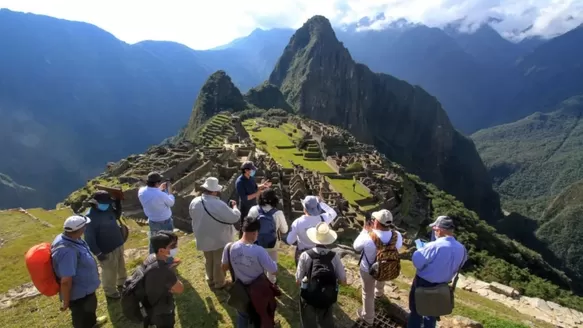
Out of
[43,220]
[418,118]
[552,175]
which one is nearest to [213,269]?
[43,220]

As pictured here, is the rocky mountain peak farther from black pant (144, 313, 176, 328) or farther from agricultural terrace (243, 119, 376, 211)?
black pant (144, 313, 176, 328)

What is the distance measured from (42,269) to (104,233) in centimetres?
153

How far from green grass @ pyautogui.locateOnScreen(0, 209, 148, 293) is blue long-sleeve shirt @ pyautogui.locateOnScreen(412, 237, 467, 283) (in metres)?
8.32

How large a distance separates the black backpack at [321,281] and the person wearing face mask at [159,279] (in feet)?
5.38

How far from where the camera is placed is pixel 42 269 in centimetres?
486

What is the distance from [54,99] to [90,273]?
202m

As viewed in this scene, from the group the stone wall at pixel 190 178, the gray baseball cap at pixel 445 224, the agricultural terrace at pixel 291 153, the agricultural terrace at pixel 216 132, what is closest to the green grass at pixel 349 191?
the agricultural terrace at pixel 291 153

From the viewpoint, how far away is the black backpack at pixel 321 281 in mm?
4965

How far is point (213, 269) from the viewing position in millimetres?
7215

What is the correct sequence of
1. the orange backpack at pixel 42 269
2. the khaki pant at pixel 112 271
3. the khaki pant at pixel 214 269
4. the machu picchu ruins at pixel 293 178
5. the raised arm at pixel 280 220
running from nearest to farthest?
the orange backpack at pixel 42 269, the raised arm at pixel 280 220, the khaki pant at pixel 112 271, the khaki pant at pixel 214 269, the machu picchu ruins at pixel 293 178

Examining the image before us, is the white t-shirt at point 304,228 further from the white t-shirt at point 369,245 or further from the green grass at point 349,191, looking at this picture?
the green grass at point 349,191

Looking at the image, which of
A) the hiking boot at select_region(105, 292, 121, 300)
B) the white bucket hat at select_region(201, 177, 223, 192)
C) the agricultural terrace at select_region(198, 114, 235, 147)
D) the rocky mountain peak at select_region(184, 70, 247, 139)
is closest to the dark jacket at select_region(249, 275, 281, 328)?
the white bucket hat at select_region(201, 177, 223, 192)

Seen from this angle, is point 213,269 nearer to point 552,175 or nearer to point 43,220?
point 43,220

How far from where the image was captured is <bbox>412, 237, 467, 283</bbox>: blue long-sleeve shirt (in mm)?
5191
